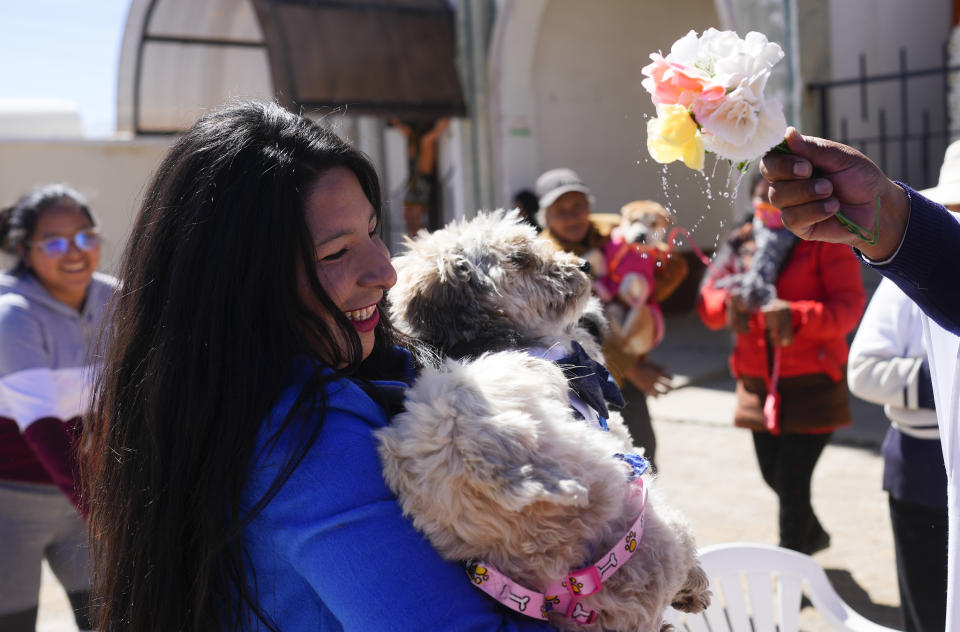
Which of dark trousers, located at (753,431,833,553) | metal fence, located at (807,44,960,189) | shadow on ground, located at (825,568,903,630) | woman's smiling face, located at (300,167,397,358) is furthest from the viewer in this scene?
metal fence, located at (807,44,960,189)

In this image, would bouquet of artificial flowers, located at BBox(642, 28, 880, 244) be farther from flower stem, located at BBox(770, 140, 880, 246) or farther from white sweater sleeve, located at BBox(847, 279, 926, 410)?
white sweater sleeve, located at BBox(847, 279, 926, 410)

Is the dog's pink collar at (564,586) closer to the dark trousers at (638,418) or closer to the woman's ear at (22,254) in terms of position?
the dark trousers at (638,418)

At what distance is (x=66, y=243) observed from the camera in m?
3.18

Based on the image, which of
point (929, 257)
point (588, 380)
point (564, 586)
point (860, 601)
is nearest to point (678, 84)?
point (929, 257)

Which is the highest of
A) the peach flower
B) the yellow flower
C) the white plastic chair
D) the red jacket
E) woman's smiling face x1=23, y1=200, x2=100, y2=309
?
the peach flower

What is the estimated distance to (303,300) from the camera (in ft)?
4.12

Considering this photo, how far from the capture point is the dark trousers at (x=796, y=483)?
3.75m

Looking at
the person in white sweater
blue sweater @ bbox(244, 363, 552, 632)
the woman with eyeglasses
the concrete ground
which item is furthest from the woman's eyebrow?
the concrete ground

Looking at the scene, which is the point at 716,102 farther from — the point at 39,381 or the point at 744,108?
the point at 39,381

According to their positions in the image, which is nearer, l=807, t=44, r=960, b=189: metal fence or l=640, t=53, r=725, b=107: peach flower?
l=640, t=53, r=725, b=107: peach flower

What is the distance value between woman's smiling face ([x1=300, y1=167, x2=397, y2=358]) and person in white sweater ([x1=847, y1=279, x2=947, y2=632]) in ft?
6.30

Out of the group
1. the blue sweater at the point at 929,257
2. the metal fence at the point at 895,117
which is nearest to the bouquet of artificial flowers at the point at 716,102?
the blue sweater at the point at 929,257

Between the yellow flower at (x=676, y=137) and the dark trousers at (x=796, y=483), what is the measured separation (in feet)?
9.44

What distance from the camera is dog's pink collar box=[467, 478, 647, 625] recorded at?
3.63 feet
